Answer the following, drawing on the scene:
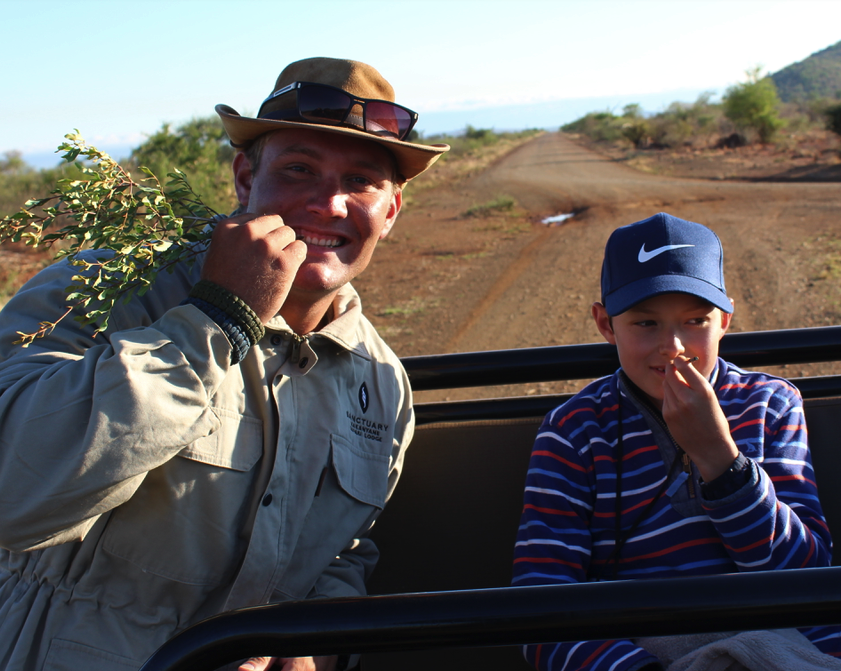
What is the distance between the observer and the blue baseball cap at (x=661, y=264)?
1727mm

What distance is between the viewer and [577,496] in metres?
1.73

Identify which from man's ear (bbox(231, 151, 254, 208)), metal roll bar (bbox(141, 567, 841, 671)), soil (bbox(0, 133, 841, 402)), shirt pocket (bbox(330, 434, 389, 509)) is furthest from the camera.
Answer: soil (bbox(0, 133, 841, 402))

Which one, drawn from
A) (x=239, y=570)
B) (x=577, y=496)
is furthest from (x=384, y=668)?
(x=577, y=496)

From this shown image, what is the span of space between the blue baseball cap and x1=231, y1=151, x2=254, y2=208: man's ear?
113cm

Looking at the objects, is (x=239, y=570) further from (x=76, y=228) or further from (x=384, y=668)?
(x=76, y=228)

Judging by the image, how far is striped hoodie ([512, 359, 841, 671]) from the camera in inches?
59.6

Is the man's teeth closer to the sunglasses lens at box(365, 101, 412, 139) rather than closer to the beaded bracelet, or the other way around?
the sunglasses lens at box(365, 101, 412, 139)

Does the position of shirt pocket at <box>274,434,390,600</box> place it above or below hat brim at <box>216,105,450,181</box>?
below

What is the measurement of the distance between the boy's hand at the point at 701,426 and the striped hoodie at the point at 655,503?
0.22ft

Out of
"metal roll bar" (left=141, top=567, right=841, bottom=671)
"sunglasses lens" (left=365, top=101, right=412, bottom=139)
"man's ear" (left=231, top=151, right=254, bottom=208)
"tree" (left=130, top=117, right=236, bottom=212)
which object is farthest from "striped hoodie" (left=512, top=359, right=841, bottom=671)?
"tree" (left=130, top=117, right=236, bottom=212)

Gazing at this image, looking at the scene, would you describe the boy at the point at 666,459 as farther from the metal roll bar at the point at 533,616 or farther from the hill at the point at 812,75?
the hill at the point at 812,75

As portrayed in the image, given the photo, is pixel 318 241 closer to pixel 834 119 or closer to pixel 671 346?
pixel 671 346

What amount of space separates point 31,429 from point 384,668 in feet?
3.83

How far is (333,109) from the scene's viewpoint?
1.95 meters
